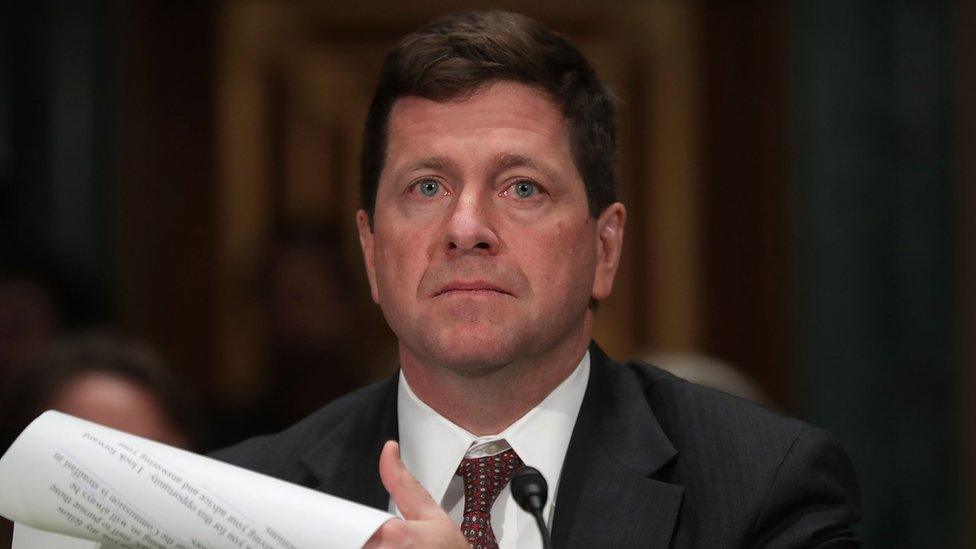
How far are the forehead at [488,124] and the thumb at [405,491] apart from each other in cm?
54

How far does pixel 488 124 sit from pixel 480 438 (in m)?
0.52

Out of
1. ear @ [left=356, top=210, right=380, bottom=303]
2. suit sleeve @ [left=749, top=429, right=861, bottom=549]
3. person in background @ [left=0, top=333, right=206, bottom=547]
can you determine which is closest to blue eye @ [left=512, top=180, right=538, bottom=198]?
ear @ [left=356, top=210, right=380, bottom=303]

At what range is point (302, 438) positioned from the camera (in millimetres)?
2680

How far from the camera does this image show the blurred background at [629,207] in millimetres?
4781

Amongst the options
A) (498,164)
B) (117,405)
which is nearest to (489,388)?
(498,164)

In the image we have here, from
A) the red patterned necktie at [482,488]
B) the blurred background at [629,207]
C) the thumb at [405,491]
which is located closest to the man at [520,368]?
the red patterned necktie at [482,488]

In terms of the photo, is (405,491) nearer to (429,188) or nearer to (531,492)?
(531,492)

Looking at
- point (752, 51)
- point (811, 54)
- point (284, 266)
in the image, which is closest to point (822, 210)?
point (811, 54)

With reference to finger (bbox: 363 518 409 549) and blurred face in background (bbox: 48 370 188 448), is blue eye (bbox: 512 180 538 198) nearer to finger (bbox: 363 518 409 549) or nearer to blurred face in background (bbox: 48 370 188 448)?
finger (bbox: 363 518 409 549)

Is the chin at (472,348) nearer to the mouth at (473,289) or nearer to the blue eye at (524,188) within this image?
the mouth at (473,289)

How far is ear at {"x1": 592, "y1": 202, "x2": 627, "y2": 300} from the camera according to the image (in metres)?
2.67

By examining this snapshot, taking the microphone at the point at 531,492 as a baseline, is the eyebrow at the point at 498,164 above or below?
above

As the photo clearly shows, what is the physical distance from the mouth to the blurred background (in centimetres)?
115

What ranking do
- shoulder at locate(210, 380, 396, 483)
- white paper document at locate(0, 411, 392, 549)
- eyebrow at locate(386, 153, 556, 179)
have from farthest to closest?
shoulder at locate(210, 380, 396, 483), eyebrow at locate(386, 153, 556, 179), white paper document at locate(0, 411, 392, 549)
